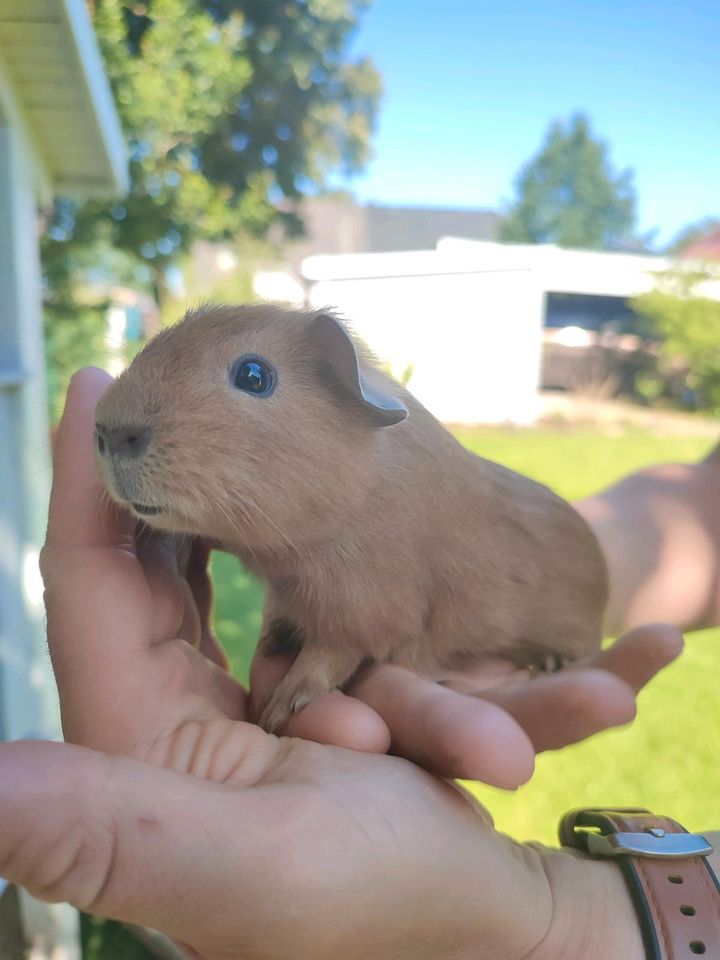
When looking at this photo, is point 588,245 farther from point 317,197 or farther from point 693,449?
point 317,197

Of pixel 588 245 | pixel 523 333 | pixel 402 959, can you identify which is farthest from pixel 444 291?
pixel 402 959

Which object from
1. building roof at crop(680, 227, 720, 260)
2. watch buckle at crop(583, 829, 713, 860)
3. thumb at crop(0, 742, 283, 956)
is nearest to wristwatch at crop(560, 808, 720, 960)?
watch buckle at crop(583, 829, 713, 860)

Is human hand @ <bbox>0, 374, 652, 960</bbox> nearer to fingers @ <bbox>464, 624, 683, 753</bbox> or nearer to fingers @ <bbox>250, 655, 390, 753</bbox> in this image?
fingers @ <bbox>250, 655, 390, 753</bbox>

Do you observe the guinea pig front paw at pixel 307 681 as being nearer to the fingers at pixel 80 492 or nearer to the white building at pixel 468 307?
the fingers at pixel 80 492

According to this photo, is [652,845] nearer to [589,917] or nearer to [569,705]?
[589,917]

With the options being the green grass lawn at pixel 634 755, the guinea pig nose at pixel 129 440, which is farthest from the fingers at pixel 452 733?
the green grass lawn at pixel 634 755
